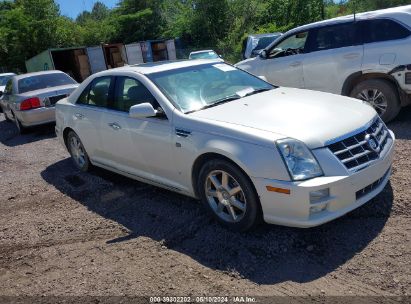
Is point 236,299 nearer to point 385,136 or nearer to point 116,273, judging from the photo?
point 116,273

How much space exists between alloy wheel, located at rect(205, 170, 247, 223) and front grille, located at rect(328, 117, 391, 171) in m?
0.90

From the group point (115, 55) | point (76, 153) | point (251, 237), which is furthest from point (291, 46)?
point (115, 55)

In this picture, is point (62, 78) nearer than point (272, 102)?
No

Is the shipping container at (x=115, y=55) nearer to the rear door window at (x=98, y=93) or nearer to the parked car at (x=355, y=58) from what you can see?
the parked car at (x=355, y=58)

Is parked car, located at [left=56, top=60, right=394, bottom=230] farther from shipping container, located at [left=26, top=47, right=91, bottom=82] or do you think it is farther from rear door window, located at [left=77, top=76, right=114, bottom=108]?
shipping container, located at [left=26, top=47, right=91, bottom=82]

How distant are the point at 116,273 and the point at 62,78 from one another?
320 inches

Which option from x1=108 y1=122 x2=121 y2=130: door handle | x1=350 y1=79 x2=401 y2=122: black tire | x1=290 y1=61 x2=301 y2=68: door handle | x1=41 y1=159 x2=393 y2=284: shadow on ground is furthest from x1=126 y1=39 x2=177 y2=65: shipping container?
x1=41 y1=159 x2=393 y2=284: shadow on ground

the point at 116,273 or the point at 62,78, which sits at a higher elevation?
the point at 62,78

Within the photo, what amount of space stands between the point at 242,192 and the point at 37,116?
729cm

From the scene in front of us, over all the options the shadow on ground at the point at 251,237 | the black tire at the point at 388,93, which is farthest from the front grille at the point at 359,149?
the black tire at the point at 388,93

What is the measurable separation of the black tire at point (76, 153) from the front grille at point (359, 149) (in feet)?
12.4

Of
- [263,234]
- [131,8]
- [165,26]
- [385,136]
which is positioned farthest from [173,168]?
[131,8]

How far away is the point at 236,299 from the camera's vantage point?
3023 mm

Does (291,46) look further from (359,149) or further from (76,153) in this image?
(359,149)
